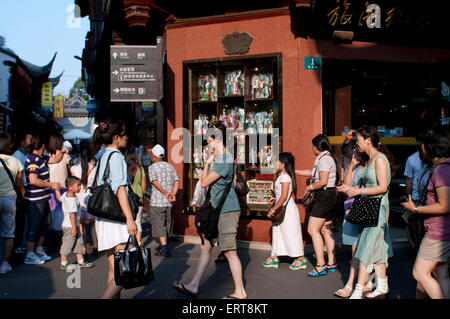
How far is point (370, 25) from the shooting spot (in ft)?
26.1

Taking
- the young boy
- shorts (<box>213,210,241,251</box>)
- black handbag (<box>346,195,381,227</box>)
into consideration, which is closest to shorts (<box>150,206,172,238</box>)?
the young boy

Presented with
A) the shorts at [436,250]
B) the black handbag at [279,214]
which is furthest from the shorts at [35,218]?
the shorts at [436,250]

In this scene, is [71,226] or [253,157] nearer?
[71,226]

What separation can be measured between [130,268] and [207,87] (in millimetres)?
5625

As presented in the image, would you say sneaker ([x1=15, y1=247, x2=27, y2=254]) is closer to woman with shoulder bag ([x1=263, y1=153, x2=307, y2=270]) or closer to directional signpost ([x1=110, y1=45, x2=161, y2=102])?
directional signpost ([x1=110, y1=45, x2=161, y2=102])

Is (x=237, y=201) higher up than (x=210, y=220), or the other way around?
(x=237, y=201)

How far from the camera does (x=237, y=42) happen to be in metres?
8.30

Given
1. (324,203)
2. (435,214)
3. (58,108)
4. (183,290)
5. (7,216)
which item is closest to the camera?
(435,214)

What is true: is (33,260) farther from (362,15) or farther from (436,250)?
(362,15)

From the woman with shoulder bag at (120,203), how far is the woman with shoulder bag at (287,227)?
296 cm

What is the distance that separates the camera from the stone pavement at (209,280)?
536cm

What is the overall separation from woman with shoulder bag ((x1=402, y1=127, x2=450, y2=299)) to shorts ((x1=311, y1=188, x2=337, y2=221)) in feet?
7.27

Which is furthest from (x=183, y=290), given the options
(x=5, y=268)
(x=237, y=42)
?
(x=237, y=42)

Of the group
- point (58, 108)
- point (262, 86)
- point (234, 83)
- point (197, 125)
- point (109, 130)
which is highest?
point (58, 108)
